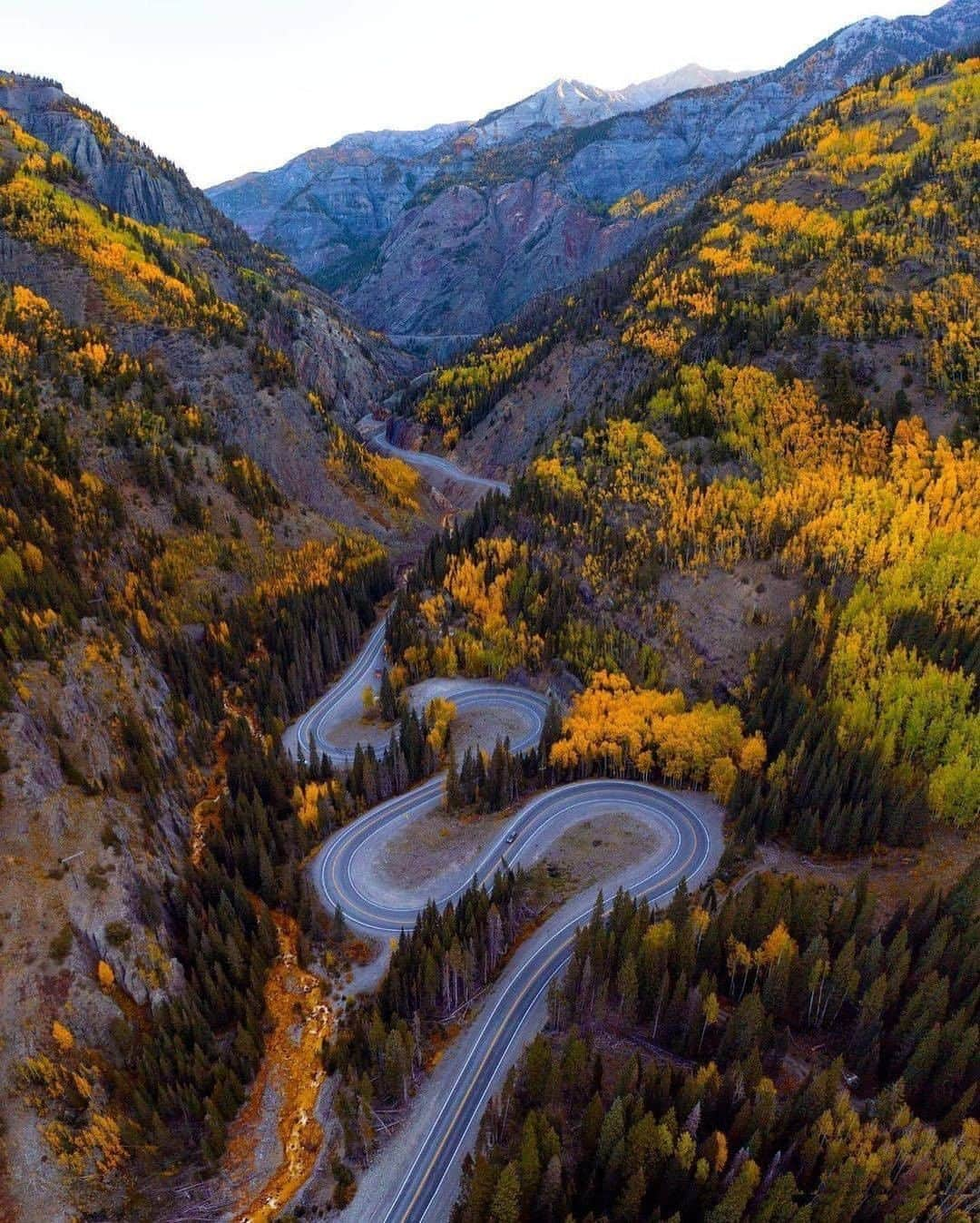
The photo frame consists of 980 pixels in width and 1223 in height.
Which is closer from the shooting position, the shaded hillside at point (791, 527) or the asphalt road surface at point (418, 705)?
the shaded hillside at point (791, 527)

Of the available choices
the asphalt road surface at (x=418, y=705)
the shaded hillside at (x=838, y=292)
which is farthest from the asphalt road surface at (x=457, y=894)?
the shaded hillside at (x=838, y=292)

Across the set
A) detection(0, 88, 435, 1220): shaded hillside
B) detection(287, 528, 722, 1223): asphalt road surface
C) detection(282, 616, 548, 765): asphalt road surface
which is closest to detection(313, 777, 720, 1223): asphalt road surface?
detection(287, 528, 722, 1223): asphalt road surface

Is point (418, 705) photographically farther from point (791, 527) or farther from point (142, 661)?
point (791, 527)

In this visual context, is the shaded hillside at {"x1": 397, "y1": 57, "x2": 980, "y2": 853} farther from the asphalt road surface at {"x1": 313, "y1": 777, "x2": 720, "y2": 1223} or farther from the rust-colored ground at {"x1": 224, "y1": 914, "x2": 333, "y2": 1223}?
the rust-colored ground at {"x1": 224, "y1": 914, "x2": 333, "y2": 1223}

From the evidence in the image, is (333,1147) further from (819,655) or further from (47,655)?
(819,655)

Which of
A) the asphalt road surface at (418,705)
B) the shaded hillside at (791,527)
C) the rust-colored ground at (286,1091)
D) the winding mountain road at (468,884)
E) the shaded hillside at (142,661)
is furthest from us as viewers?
the asphalt road surface at (418,705)

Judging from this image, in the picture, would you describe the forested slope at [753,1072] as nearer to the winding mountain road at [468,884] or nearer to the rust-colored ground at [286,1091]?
the winding mountain road at [468,884]

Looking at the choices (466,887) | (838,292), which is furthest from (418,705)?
(838,292)

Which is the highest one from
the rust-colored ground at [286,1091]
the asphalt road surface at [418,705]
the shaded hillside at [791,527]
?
the shaded hillside at [791,527]

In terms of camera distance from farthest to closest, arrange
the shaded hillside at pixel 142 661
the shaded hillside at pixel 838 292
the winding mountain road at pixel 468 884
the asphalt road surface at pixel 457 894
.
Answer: the shaded hillside at pixel 838 292 → the shaded hillside at pixel 142 661 → the winding mountain road at pixel 468 884 → the asphalt road surface at pixel 457 894

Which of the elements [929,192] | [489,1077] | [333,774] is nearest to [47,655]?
[333,774]

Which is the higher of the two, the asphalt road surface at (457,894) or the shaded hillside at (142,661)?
the shaded hillside at (142,661)

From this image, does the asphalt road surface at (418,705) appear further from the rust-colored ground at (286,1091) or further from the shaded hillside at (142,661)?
the rust-colored ground at (286,1091)
